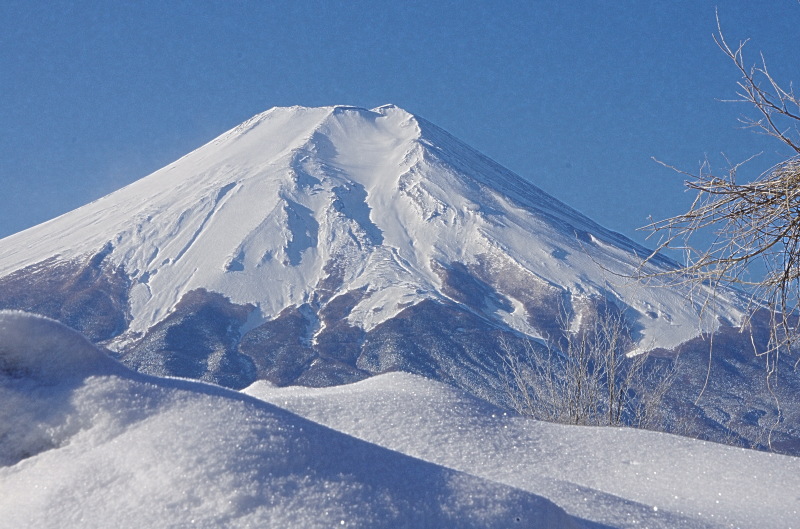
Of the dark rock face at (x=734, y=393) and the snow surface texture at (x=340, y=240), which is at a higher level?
the snow surface texture at (x=340, y=240)

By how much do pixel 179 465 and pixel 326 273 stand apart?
87.7 m

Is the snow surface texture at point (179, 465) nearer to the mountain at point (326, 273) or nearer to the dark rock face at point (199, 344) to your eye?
the mountain at point (326, 273)

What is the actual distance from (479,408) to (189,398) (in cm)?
135

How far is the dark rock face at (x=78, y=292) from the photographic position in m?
77.6

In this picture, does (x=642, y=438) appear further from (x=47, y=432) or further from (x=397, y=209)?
(x=397, y=209)

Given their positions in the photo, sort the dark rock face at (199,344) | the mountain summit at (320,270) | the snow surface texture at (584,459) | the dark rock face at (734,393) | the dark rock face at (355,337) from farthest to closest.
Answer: the mountain summit at (320,270), the dark rock face at (199,344), the dark rock face at (355,337), the dark rock face at (734,393), the snow surface texture at (584,459)

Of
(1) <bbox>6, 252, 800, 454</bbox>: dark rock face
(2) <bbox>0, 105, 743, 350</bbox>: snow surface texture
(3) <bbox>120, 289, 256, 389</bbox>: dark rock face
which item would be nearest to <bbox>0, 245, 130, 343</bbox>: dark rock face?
(1) <bbox>6, 252, 800, 454</bbox>: dark rock face

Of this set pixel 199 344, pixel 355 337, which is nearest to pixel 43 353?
pixel 199 344

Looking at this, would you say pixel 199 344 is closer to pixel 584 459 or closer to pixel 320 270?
pixel 320 270

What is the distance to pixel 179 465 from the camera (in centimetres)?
209

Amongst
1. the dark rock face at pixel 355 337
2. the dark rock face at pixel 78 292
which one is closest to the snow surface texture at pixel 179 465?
the dark rock face at pixel 355 337

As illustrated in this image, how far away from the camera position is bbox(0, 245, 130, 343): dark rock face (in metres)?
77.6

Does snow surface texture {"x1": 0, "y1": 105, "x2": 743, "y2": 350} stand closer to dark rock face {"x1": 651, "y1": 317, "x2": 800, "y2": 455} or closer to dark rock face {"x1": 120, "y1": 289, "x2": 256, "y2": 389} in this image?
dark rock face {"x1": 120, "y1": 289, "x2": 256, "y2": 389}

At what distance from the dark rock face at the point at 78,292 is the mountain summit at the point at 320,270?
0.19 m
